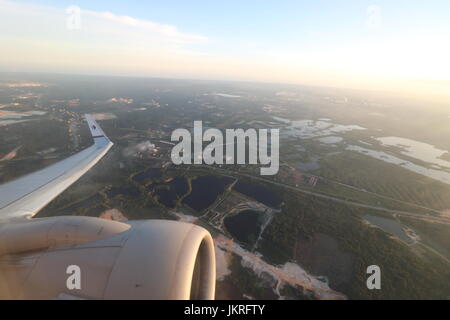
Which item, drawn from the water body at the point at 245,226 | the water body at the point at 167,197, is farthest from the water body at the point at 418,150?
the water body at the point at 167,197

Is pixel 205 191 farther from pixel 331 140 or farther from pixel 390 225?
pixel 331 140

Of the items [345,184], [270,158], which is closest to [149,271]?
[345,184]

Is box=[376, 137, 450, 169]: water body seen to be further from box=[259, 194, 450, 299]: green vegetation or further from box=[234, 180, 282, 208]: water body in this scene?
box=[234, 180, 282, 208]: water body

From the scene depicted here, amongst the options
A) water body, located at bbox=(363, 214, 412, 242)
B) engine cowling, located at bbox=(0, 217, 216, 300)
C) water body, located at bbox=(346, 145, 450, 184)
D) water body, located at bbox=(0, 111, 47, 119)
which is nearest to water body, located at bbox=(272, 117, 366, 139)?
water body, located at bbox=(346, 145, 450, 184)

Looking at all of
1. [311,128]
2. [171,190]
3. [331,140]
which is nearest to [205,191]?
[171,190]

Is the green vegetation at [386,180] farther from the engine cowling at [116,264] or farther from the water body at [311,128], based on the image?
the engine cowling at [116,264]
